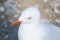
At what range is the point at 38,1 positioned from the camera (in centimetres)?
373

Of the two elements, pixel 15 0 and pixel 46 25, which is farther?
pixel 15 0

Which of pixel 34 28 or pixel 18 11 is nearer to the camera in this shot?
pixel 34 28

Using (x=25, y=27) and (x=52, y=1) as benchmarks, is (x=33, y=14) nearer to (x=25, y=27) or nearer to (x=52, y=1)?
(x=25, y=27)

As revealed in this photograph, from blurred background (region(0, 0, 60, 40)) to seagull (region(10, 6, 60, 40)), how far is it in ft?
2.42

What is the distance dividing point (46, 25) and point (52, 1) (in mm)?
1064

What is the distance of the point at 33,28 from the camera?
8.46 ft

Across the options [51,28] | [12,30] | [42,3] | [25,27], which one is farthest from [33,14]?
[42,3]

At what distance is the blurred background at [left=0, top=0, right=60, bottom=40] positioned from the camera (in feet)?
11.3

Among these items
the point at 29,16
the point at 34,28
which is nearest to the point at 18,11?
the point at 34,28

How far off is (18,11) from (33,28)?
3.71 ft

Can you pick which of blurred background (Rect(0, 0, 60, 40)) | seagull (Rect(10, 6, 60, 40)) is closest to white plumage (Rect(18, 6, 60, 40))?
seagull (Rect(10, 6, 60, 40))

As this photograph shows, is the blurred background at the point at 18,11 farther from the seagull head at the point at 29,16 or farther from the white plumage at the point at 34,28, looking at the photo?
the seagull head at the point at 29,16

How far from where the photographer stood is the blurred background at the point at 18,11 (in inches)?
135

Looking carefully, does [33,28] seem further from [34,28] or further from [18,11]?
[18,11]
